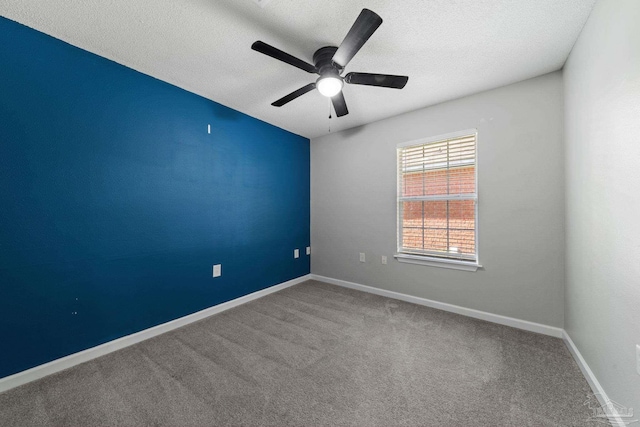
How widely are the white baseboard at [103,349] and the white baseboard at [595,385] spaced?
10.2ft

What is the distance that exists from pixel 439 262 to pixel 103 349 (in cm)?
339

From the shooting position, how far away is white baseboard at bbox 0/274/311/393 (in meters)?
1.58

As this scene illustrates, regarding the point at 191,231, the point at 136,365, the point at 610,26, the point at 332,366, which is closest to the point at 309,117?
the point at 191,231

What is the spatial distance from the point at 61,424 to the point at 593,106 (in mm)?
3715

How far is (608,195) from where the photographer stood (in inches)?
52.7

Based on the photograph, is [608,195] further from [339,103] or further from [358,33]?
[339,103]

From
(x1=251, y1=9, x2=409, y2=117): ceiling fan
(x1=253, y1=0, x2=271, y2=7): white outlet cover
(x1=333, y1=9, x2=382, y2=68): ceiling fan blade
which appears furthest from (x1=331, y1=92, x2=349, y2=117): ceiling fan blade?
(x1=253, y1=0, x2=271, y2=7): white outlet cover

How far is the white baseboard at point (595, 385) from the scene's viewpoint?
1238 millimetres

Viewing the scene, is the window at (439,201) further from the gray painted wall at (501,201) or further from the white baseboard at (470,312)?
the white baseboard at (470,312)

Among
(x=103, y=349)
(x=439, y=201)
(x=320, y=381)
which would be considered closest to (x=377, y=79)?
(x=439, y=201)

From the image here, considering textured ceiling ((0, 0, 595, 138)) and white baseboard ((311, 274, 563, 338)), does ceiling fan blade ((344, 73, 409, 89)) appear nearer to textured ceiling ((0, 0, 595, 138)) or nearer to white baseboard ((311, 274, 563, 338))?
textured ceiling ((0, 0, 595, 138))

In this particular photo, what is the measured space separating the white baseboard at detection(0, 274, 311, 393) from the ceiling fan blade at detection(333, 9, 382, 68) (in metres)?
2.80

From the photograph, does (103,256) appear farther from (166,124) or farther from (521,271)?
(521,271)

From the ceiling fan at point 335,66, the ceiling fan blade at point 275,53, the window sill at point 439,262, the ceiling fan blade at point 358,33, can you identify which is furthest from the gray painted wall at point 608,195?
the ceiling fan blade at point 275,53
